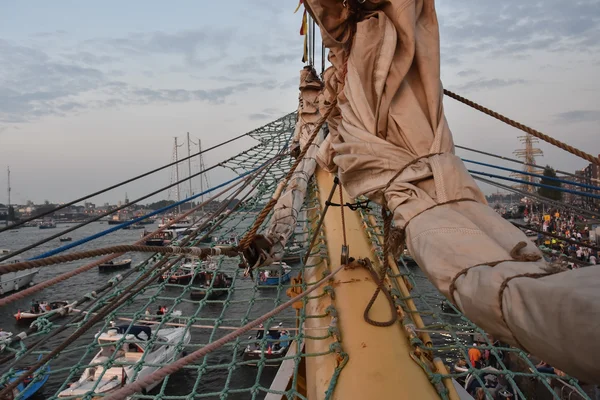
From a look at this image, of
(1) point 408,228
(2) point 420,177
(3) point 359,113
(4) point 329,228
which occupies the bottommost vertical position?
(4) point 329,228

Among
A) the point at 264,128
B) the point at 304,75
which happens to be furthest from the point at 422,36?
the point at 264,128

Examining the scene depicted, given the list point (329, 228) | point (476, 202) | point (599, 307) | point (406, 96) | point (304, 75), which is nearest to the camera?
point (599, 307)

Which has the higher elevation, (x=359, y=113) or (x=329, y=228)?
(x=359, y=113)

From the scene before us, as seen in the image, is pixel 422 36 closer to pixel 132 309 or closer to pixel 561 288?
pixel 561 288

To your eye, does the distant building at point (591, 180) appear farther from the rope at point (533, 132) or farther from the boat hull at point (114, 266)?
the boat hull at point (114, 266)

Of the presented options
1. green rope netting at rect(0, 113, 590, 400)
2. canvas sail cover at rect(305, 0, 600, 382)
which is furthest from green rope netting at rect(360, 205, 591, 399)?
canvas sail cover at rect(305, 0, 600, 382)

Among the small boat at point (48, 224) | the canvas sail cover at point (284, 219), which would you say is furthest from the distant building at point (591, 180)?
the small boat at point (48, 224)

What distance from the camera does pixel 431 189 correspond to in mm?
1065

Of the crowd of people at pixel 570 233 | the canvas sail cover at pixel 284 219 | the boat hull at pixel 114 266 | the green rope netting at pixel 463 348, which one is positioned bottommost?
the boat hull at pixel 114 266

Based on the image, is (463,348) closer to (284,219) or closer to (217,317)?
(284,219)

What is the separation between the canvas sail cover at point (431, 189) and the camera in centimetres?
54

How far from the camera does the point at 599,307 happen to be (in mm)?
464

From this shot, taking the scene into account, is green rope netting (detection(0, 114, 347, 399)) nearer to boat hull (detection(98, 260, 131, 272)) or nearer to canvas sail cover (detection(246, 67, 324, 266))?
canvas sail cover (detection(246, 67, 324, 266))

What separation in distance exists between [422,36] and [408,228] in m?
0.73
